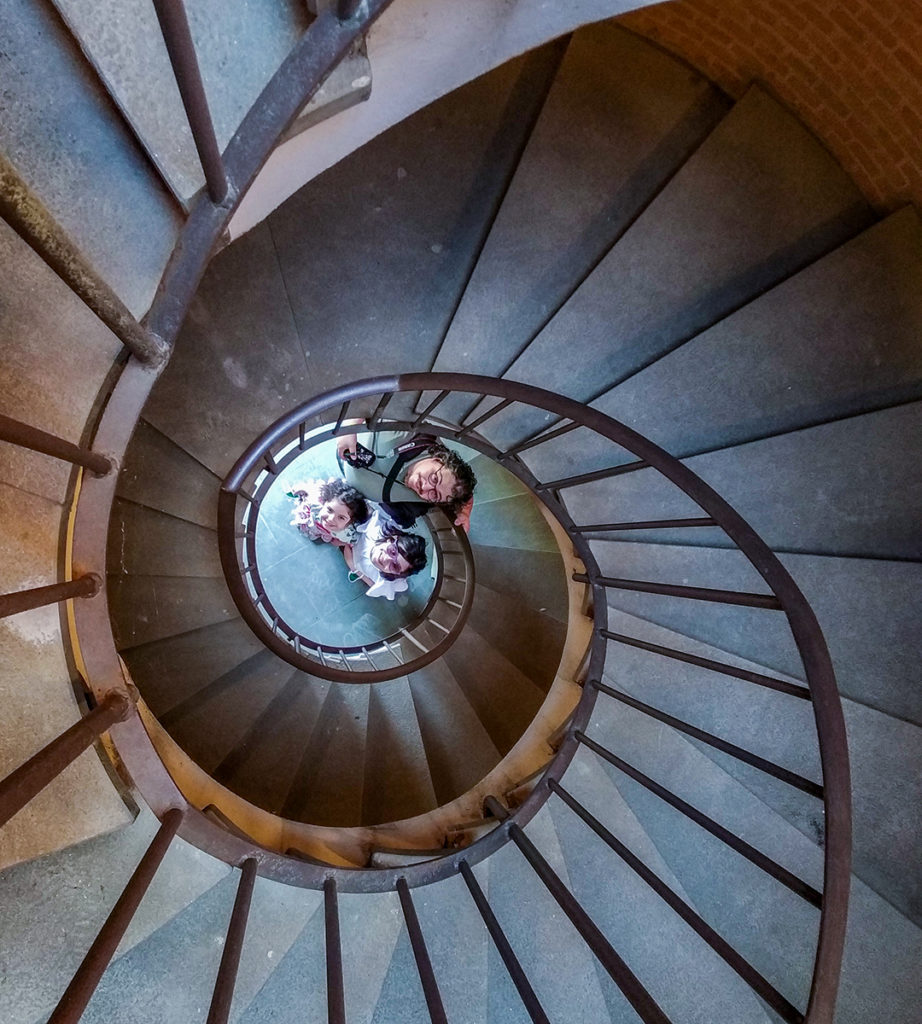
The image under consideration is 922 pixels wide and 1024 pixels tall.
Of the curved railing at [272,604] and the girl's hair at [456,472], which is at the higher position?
the girl's hair at [456,472]

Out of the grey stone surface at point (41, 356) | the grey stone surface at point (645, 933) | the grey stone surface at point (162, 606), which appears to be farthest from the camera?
the grey stone surface at point (162, 606)

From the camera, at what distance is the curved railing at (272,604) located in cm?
375

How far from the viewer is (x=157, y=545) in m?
4.06

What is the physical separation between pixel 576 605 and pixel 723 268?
7.44ft

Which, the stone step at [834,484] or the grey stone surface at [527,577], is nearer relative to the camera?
the stone step at [834,484]

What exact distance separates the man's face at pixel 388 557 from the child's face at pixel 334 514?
36cm

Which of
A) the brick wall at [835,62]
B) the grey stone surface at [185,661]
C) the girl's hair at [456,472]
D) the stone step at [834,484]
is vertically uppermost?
the brick wall at [835,62]

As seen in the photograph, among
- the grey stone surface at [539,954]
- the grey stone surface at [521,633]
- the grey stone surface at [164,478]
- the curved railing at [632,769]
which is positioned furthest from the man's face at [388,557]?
the grey stone surface at [539,954]

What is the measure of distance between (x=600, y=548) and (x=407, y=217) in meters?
2.08

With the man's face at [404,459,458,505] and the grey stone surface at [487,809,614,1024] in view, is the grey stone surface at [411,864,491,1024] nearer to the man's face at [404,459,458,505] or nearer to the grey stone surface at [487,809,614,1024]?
the grey stone surface at [487,809,614,1024]

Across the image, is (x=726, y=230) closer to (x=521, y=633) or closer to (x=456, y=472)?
(x=456, y=472)

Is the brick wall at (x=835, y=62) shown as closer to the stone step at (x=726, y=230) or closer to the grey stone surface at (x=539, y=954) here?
the stone step at (x=726, y=230)

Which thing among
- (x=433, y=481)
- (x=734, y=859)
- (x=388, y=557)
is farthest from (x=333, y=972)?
(x=388, y=557)

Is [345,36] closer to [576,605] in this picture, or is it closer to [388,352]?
[388,352]
